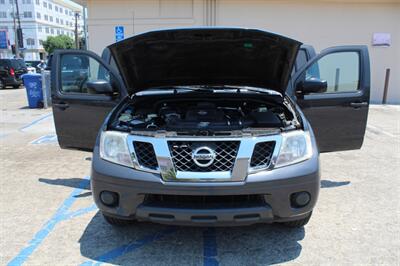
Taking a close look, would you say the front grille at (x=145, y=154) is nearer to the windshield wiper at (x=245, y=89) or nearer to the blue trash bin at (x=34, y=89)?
the windshield wiper at (x=245, y=89)

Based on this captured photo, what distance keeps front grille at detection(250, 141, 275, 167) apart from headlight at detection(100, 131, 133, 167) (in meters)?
0.92

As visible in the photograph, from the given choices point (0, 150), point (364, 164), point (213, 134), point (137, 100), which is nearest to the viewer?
point (213, 134)

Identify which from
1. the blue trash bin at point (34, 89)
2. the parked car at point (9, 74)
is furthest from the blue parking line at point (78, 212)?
the parked car at point (9, 74)

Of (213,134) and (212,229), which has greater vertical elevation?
(213,134)

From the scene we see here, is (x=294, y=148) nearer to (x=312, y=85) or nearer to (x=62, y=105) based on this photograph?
(x=312, y=85)

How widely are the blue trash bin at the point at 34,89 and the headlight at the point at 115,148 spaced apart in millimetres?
9706

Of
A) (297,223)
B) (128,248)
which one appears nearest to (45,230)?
(128,248)

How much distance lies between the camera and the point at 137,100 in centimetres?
372

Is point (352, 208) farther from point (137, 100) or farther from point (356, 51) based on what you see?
point (137, 100)

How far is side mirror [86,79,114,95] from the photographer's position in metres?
4.02

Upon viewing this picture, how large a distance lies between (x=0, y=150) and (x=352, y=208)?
5665 millimetres

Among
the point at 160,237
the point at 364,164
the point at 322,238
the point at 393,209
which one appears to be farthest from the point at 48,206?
the point at 364,164

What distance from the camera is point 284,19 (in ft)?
42.1

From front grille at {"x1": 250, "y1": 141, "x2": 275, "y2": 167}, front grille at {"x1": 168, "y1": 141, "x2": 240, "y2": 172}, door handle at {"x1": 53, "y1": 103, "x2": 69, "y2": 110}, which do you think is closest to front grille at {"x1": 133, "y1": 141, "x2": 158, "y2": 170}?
front grille at {"x1": 168, "y1": 141, "x2": 240, "y2": 172}
